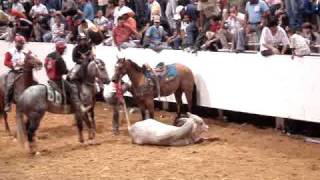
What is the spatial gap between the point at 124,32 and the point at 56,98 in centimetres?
532

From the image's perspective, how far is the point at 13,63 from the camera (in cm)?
1442

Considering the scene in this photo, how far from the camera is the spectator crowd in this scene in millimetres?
14062

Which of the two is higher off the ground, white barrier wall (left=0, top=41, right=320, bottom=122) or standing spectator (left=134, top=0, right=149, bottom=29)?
standing spectator (left=134, top=0, right=149, bottom=29)

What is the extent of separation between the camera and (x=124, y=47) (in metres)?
17.7

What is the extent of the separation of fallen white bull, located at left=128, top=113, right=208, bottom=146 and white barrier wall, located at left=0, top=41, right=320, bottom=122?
1.72 metres

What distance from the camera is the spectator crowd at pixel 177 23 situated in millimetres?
14062

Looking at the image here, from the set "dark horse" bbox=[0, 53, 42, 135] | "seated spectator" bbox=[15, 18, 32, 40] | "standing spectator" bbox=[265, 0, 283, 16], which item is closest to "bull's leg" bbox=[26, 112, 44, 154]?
"dark horse" bbox=[0, 53, 42, 135]

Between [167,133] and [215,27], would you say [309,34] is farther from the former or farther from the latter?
[167,133]

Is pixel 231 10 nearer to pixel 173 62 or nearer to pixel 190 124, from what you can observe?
pixel 173 62

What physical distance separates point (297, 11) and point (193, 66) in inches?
113

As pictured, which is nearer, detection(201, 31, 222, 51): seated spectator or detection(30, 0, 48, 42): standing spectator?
detection(201, 31, 222, 51): seated spectator

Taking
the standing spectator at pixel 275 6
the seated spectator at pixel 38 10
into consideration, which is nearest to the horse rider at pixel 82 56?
the standing spectator at pixel 275 6

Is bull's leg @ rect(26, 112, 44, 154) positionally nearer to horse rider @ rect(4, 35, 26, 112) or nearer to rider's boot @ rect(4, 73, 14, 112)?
horse rider @ rect(4, 35, 26, 112)

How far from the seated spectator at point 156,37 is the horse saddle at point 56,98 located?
436cm
